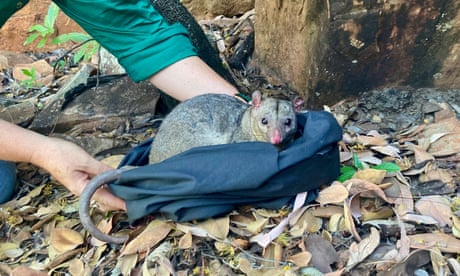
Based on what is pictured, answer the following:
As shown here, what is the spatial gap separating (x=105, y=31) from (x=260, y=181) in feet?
4.44

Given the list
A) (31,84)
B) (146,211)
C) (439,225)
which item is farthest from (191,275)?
(31,84)

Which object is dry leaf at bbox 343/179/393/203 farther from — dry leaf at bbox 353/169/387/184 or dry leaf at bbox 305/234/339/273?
dry leaf at bbox 305/234/339/273

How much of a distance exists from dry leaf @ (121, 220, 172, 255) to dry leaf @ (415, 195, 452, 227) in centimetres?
112

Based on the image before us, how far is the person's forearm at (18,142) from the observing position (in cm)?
255

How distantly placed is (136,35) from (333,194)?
137 centimetres

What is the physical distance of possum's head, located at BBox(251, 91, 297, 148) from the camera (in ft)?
8.57

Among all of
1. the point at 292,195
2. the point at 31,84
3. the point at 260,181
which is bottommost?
the point at 31,84

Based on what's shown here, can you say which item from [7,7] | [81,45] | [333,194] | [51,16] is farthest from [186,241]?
[51,16]

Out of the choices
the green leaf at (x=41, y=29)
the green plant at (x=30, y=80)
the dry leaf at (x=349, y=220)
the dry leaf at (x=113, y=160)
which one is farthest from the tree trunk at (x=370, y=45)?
the green leaf at (x=41, y=29)

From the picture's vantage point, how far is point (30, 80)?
4473mm

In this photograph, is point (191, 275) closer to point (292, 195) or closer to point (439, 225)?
point (292, 195)

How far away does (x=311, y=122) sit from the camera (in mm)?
2449

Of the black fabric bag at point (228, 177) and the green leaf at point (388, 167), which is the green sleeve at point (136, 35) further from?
the green leaf at point (388, 167)

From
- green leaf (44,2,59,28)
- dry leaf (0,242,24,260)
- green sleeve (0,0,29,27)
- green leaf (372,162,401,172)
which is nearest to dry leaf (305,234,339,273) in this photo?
green leaf (372,162,401,172)
